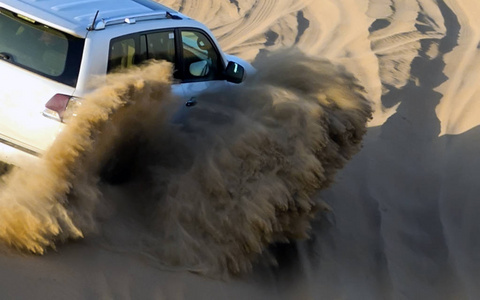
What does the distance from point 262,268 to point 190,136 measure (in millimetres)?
1216

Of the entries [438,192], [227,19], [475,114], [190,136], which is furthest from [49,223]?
[227,19]

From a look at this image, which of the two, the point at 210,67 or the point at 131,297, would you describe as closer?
the point at 131,297

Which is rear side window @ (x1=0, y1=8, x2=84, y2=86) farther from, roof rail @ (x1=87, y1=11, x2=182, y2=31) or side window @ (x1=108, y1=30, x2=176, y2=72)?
side window @ (x1=108, y1=30, x2=176, y2=72)

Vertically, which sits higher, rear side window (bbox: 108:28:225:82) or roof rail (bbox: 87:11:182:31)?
roof rail (bbox: 87:11:182:31)

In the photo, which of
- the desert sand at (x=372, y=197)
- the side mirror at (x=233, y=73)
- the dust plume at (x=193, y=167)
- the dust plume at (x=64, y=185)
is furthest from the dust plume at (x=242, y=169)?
the dust plume at (x=64, y=185)

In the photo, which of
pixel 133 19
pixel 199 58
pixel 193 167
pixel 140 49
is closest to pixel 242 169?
pixel 193 167

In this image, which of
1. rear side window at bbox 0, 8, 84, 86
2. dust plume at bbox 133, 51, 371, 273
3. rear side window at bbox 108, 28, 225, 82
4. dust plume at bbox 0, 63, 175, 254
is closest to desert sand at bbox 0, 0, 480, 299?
dust plume at bbox 0, 63, 175, 254

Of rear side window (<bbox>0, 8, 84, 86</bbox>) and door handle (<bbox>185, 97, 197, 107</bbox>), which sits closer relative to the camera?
rear side window (<bbox>0, 8, 84, 86</bbox>)

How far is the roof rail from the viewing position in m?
5.76

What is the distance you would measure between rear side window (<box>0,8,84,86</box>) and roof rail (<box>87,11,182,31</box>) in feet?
0.70

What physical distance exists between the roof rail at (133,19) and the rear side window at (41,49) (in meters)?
0.21

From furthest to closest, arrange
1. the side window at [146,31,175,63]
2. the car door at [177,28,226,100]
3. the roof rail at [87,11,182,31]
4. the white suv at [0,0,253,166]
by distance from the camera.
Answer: the car door at [177,28,226,100] → the side window at [146,31,175,63] → the roof rail at [87,11,182,31] → the white suv at [0,0,253,166]

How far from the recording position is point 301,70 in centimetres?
744

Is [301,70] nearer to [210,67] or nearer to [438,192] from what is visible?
[210,67]
